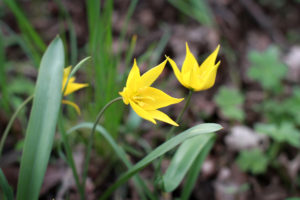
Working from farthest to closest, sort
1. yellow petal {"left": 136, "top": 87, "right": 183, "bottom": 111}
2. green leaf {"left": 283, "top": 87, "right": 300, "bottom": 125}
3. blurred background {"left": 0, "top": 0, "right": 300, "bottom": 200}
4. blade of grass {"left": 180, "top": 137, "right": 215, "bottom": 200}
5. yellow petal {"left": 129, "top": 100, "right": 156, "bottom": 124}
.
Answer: green leaf {"left": 283, "top": 87, "right": 300, "bottom": 125}, blurred background {"left": 0, "top": 0, "right": 300, "bottom": 200}, blade of grass {"left": 180, "top": 137, "right": 215, "bottom": 200}, yellow petal {"left": 136, "top": 87, "right": 183, "bottom": 111}, yellow petal {"left": 129, "top": 100, "right": 156, "bottom": 124}

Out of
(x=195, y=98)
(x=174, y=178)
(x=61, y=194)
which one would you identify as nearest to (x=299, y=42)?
(x=195, y=98)

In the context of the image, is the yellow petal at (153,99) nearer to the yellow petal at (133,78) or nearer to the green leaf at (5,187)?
the yellow petal at (133,78)

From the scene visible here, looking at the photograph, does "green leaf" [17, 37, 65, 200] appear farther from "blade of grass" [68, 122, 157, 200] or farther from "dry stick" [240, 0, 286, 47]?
"dry stick" [240, 0, 286, 47]

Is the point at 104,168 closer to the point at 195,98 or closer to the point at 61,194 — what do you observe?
the point at 61,194

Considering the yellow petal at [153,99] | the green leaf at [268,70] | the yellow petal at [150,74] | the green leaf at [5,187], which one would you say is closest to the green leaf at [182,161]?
the yellow petal at [153,99]

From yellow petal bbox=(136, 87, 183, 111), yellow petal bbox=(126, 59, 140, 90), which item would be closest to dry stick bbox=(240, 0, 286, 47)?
A: yellow petal bbox=(136, 87, 183, 111)

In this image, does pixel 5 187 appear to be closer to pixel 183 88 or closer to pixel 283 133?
pixel 283 133

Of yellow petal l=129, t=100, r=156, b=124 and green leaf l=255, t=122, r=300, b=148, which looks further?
green leaf l=255, t=122, r=300, b=148
